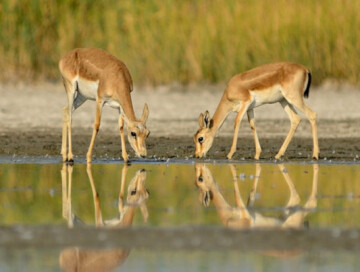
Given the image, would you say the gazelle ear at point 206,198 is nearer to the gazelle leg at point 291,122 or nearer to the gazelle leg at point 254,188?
the gazelle leg at point 254,188

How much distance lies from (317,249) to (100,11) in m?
15.3

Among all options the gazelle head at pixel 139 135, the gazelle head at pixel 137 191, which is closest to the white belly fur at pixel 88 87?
the gazelle head at pixel 139 135

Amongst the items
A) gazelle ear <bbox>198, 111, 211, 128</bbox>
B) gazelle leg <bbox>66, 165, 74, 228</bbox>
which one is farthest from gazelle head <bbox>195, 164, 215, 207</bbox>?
gazelle ear <bbox>198, 111, 211, 128</bbox>

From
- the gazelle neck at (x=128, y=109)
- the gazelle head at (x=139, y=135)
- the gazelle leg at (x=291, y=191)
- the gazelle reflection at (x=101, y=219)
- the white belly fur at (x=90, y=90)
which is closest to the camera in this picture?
the gazelle reflection at (x=101, y=219)

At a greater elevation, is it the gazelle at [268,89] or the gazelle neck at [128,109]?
the gazelle at [268,89]

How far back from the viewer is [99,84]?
1338cm

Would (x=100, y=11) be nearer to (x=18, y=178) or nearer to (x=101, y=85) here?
(x=101, y=85)

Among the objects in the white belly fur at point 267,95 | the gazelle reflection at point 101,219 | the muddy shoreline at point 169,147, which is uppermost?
the white belly fur at point 267,95

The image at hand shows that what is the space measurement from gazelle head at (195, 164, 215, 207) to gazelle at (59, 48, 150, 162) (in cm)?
86

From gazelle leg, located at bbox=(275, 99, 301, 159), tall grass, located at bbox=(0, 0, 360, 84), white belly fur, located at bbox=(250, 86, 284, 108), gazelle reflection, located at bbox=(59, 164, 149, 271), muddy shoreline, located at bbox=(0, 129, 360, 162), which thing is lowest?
gazelle reflection, located at bbox=(59, 164, 149, 271)

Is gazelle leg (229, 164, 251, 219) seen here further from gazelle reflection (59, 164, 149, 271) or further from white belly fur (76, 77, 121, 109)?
white belly fur (76, 77, 121, 109)

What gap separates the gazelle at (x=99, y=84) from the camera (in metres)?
13.2

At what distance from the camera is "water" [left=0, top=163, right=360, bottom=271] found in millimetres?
7117

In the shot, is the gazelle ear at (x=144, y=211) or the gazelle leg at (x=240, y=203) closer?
the gazelle ear at (x=144, y=211)
